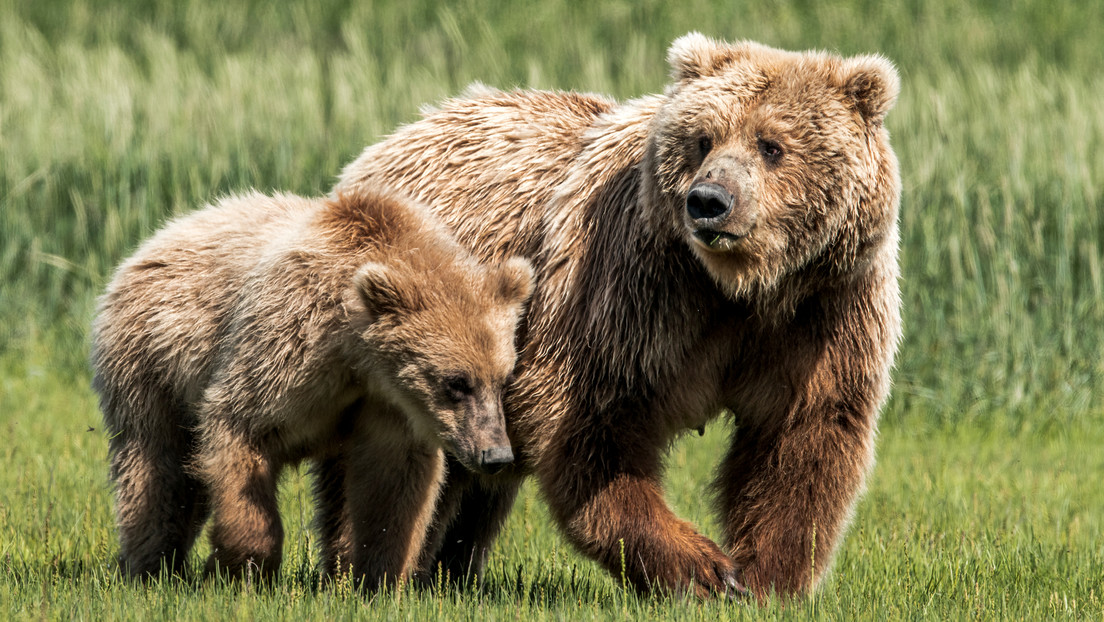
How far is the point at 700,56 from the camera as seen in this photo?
5.50 m

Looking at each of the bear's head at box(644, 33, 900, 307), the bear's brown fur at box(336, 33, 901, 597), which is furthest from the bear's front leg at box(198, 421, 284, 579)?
the bear's head at box(644, 33, 900, 307)

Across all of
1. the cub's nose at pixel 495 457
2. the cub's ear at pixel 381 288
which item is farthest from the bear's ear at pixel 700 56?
the cub's nose at pixel 495 457

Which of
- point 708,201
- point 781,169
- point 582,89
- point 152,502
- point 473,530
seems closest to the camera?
point 708,201

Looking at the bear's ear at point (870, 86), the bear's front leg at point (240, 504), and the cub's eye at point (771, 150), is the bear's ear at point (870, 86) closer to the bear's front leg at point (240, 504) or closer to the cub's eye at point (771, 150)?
the cub's eye at point (771, 150)

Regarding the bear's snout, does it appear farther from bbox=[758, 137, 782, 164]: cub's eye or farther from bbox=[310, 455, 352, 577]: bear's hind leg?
bbox=[310, 455, 352, 577]: bear's hind leg

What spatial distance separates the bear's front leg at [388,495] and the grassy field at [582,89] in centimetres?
33

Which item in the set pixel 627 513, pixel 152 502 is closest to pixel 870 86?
pixel 627 513

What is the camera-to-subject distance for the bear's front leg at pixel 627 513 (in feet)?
18.0

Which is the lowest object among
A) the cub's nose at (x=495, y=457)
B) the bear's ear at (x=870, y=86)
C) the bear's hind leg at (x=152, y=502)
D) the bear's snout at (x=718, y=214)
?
the bear's hind leg at (x=152, y=502)

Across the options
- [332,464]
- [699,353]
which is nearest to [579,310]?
[699,353]

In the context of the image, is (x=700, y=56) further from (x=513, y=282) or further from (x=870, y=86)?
(x=513, y=282)

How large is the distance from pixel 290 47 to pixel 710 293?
11.4 m

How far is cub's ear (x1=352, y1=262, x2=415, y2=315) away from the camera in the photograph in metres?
5.23

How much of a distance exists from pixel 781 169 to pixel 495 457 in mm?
1574
